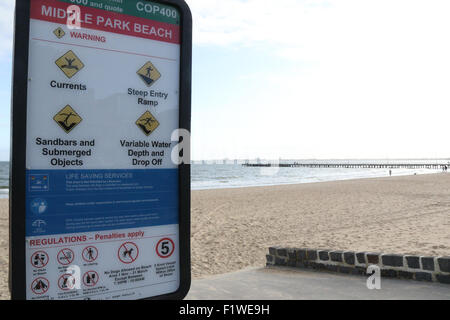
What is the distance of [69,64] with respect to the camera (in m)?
2.00

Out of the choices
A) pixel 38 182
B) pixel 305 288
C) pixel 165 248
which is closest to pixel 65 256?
pixel 38 182


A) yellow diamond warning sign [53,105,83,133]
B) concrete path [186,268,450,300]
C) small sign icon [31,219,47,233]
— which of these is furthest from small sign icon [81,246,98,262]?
concrete path [186,268,450,300]

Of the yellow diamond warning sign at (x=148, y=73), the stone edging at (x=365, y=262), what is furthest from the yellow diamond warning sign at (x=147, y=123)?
the stone edging at (x=365, y=262)

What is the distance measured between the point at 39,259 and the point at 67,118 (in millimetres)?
719

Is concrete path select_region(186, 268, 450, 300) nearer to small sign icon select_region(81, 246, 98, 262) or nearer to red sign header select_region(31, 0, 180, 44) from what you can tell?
small sign icon select_region(81, 246, 98, 262)

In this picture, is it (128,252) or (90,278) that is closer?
(90,278)

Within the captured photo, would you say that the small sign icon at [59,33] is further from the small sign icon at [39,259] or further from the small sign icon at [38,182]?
the small sign icon at [39,259]

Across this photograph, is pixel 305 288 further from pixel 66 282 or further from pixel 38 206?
pixel 38 206

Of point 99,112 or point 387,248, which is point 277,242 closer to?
point 387,248

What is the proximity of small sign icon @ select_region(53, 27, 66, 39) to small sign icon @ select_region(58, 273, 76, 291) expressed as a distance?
1222 mm

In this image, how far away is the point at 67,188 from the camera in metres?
2.00
